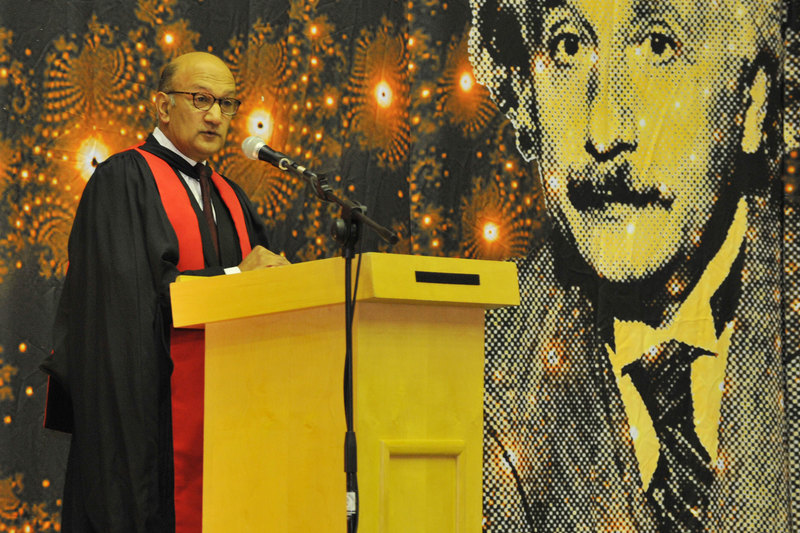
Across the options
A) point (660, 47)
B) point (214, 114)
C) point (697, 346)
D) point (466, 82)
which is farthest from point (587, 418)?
point (214, 114)

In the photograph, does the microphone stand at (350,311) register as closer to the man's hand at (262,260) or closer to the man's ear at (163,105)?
the man's hand at (262,260)

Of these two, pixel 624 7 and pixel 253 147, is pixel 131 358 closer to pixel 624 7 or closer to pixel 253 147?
pixel 253 147

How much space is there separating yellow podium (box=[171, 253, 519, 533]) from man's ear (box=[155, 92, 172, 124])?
44.4 inches

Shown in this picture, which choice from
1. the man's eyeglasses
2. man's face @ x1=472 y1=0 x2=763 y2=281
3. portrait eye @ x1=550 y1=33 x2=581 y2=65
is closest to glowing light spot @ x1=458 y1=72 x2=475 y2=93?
man's face @ x1=472 y1=0 x2=763 y2=281

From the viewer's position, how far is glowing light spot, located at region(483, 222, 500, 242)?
3.47 metres

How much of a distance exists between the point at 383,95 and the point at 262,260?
3.97ft

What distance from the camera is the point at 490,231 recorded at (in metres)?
3.48

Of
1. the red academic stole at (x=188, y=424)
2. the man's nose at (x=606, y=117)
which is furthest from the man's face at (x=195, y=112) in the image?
the man's nose at (x=606, y=117)

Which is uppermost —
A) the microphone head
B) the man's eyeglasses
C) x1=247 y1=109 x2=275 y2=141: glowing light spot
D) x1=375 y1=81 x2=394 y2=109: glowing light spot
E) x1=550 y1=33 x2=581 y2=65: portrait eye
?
x1=550 y1=33 x2=581 y2=65: portrait eye

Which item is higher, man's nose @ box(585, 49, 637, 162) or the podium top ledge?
man's nose @ box(585, 49, 637, 162)

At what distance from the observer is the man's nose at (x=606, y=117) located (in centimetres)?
356

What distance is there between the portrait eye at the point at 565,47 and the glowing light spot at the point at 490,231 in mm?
639

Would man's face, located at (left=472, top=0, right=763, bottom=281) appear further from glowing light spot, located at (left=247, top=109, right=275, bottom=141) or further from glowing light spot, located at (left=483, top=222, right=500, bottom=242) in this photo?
glowing light spot, located at (left=247, top=109, right=275, bottom=141)

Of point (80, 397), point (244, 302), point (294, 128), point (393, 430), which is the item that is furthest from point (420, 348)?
point (294, 128)
